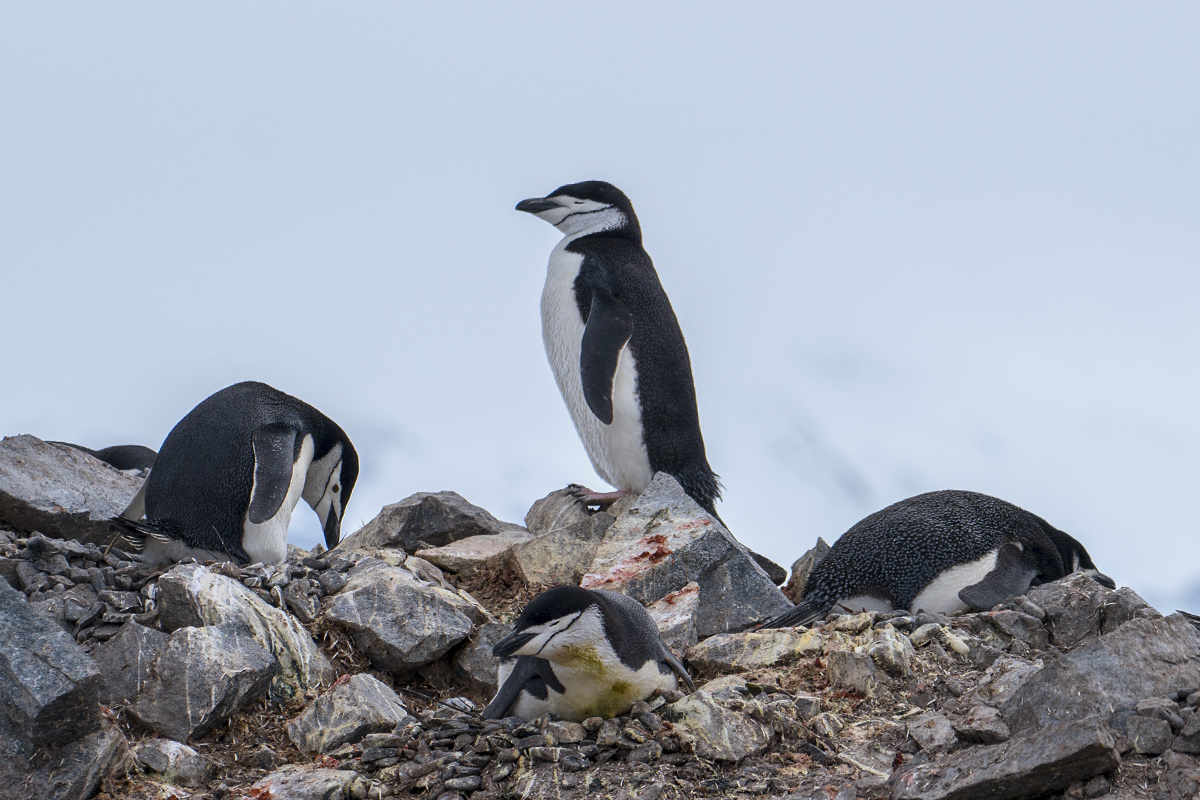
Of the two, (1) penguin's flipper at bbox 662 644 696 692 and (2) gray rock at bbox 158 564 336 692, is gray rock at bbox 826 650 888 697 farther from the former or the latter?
(2) gray rock at bbox 158 564 336 692

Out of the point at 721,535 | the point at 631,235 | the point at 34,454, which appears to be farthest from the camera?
the point at 631,235

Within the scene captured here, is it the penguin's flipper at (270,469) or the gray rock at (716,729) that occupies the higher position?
the penguin's flipper at (270,469)

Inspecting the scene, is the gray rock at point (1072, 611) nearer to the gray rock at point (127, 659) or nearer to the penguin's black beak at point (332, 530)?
the gray rock at point (127, 659)

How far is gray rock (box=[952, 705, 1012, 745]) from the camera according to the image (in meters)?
3.65

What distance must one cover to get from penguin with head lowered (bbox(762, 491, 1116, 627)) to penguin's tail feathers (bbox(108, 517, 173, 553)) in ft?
10.6

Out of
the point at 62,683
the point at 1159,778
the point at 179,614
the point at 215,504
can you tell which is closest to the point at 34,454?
the point at 215,504

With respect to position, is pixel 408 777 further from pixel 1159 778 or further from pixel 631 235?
pixel 631 235

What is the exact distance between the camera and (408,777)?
12.8 ft

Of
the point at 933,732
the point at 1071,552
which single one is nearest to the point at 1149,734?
the point at 933,732

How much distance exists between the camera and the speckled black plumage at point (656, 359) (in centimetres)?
737

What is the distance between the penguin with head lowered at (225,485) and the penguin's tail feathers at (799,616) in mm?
2717

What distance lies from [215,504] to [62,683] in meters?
2.42

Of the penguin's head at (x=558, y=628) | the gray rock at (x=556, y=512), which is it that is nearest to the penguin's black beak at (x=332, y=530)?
the gray rock at (x=556, y=512)

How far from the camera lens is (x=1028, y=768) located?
329 centimetres
